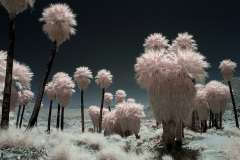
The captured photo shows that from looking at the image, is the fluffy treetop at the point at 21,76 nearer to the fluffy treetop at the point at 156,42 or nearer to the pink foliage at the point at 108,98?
the fluffy treetop at the point at 156,42

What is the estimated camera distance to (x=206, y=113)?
45.2 metres

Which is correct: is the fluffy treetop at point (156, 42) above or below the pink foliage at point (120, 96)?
above

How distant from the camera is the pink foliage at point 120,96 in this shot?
208 ft

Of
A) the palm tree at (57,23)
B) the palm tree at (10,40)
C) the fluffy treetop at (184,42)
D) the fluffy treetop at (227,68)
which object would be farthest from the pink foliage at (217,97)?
the palm tree at (10,40)

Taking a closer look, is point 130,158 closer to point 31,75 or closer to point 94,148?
point 94,148

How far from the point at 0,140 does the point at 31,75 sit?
1579 cm

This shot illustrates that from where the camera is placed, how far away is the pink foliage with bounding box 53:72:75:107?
43250 millimetres

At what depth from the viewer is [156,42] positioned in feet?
94.9

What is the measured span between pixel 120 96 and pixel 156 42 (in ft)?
117

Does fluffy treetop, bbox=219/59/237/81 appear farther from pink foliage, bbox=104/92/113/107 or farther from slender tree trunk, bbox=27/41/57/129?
slender tree trunk, bbox=27/41/57/129

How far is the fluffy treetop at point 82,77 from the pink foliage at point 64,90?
2345 mm

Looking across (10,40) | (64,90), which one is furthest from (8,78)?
(64,90)

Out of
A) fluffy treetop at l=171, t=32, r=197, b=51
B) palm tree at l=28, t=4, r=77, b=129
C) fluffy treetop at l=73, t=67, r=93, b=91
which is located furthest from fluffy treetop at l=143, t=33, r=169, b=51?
fluffy treetop at l=73, t=67, r=93, b=91

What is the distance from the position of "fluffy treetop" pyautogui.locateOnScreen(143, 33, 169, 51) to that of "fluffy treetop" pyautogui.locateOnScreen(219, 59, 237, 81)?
2327 centimetres
